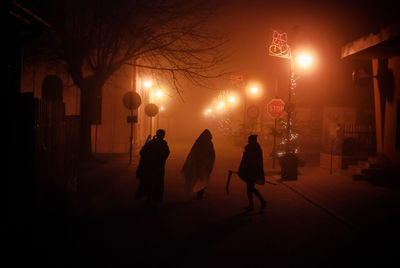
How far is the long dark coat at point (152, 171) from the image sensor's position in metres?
8.05

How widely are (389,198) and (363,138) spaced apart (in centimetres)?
779

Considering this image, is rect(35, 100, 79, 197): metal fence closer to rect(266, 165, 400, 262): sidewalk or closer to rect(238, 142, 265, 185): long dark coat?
rect(238, 142, 265, 185): long dark coat

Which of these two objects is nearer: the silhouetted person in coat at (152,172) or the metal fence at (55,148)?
the metal fence at (55,148)

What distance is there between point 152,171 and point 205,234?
8.12 ft

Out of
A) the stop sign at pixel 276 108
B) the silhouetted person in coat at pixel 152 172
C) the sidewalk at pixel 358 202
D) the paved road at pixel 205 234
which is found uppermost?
the stop sign at pixel 276 108

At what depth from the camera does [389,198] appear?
998 cm

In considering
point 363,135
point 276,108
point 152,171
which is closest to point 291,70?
point 276,108

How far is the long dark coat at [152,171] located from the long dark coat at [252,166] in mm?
1940

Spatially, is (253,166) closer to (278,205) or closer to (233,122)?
(278,205)

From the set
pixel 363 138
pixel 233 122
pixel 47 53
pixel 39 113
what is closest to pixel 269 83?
pixel 233 122

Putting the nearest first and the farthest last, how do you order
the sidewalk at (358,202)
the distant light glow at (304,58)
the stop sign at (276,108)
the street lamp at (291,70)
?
1. the sidewalk at (358,202)
2. the street lamp at (291,70)
3. the distant light glow at (304,58)
4. the stop sign at (276,108)

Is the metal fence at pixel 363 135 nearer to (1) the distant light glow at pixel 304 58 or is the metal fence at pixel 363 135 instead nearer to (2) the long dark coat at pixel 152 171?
(1) the distant light glow at pixel 304 58

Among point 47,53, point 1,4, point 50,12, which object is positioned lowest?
point 1,4

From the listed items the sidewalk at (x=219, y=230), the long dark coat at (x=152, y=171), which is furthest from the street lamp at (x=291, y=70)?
the long dark coat at (x=152, y=171)
